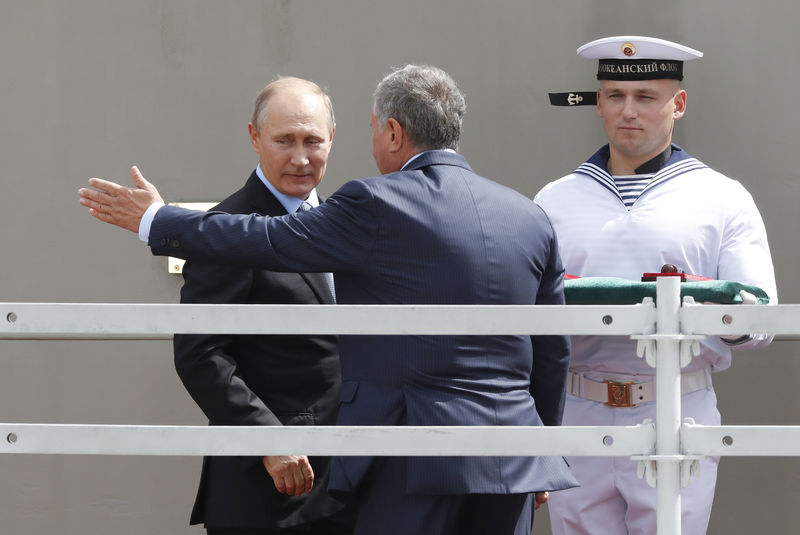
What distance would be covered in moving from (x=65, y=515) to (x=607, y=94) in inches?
76.4

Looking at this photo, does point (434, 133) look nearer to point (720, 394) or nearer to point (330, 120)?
point (330, 120)

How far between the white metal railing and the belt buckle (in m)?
0.67

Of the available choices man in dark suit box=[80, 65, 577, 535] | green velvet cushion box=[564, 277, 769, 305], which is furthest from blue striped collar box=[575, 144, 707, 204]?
man in dark suit box=[80, 65, 577, 535]

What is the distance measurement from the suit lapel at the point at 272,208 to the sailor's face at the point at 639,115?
813 millimetres

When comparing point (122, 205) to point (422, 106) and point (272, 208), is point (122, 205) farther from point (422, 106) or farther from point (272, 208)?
point (422, 106)

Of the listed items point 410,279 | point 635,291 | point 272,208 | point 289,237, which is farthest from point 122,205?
point 635,291

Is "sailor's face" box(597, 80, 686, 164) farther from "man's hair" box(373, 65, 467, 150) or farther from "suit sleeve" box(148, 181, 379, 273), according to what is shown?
"suit sleeve" box(148, 181, 379, 273)

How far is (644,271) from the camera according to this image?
2.61 meters

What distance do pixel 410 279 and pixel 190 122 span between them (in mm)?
1480

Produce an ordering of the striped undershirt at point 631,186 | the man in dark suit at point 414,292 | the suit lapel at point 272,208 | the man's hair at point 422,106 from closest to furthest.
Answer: the man in dark suit at point 414,292 < the man's hair at point 422,106 < the suit lapel at point 272,208 < the striped undershirt at point 631,186

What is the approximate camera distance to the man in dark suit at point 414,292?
2.05m

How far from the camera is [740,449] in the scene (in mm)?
1847

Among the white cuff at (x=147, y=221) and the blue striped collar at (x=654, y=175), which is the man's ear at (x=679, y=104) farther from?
the white cuff at (x=147, y=221)

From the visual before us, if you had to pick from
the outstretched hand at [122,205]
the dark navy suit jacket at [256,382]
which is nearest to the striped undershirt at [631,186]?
the dark navy suit jacket at [256,382]
